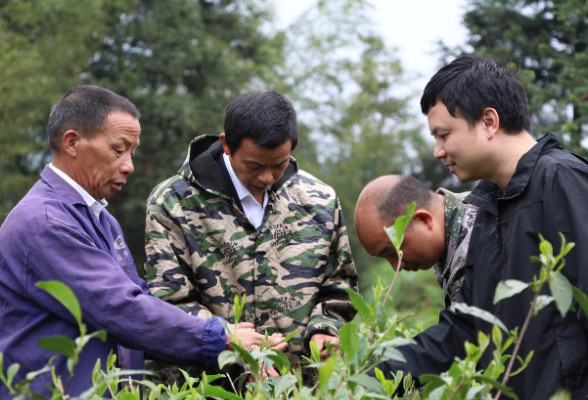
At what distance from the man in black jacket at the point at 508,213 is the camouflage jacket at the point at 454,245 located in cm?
15

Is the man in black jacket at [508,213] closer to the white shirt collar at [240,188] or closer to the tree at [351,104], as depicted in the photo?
the white shirt collar at [240,188]

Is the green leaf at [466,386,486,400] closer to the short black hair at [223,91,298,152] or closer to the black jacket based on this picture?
the black jacket

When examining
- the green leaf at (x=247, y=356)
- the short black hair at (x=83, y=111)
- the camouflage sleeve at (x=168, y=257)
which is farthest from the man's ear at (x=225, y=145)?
the green leaf at (x=247, y=356)

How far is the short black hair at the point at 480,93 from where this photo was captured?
9.05 feet

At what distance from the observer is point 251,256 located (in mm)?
3557

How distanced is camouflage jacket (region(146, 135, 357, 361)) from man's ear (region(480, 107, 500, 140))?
1.11 m

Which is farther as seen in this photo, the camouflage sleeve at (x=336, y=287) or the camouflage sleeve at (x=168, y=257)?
the camouflage sleeve at (x=336, y=287)

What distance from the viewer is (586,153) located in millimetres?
6699

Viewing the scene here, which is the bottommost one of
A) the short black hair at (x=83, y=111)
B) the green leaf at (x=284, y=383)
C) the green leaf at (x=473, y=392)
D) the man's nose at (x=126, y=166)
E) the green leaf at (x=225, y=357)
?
the green leaf at (x=284, y=383)

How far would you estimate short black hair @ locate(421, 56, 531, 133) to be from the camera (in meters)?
2.76

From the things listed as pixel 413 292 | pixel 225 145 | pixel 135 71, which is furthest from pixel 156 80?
pixel 225 145

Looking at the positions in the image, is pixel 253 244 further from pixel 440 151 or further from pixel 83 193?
pixel 440 151

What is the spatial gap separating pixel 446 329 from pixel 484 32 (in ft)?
21.1

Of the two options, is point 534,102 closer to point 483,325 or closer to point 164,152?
point 483,325
